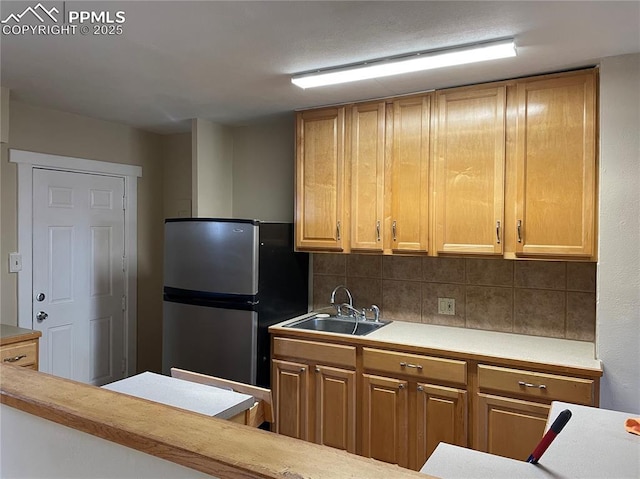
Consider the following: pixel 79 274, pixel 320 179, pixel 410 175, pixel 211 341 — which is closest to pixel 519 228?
pixel 410 175

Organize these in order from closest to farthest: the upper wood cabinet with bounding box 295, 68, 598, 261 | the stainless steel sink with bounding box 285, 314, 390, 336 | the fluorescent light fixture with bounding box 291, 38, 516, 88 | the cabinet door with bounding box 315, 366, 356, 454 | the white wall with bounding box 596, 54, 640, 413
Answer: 1. the fluorescent light fixture with bounding box 291, 38, 516, 88
2. the white wall with bounding box 596, 54, 640, 413
3. the upper wood cabinet with bounding box 295, 68, 598, 261
4. the cabinet door with bounding box 315, 366, 356, 454
5. the stainless steel sink with bounding box 285, 314, 390, 336

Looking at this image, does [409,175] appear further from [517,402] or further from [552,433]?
[552,433]

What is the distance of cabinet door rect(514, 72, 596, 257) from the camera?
2307 millimetres

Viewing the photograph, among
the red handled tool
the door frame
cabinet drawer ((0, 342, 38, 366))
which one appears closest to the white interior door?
the door frame

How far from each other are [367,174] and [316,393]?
1393 mm

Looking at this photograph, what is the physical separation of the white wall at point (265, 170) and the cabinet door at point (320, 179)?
42 centimetres

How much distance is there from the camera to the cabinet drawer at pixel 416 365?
2.43 metres

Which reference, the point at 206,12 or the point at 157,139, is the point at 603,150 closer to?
the point at 206,12

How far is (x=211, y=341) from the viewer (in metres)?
3.01

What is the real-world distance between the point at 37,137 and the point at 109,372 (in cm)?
188

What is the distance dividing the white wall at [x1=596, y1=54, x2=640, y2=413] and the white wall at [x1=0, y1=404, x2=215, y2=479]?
2.08 meters

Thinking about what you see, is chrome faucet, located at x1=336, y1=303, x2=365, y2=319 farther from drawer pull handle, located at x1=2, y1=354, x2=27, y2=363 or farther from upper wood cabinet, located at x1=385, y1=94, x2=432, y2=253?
drawer pull handle, located at x1=2, y1=354, x2=27, y2=363

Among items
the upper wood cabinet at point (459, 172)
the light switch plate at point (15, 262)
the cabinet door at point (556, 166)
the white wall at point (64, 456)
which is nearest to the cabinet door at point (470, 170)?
the upper wood cabinet at point (459, 172)

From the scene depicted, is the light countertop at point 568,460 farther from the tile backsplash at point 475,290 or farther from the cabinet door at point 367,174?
the cabinet door at point 367,174
